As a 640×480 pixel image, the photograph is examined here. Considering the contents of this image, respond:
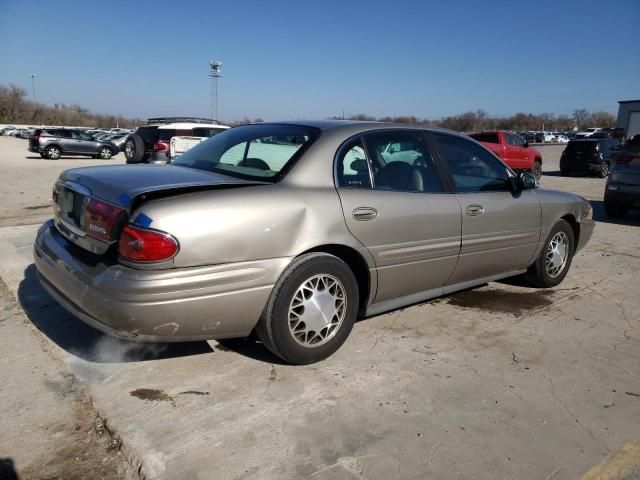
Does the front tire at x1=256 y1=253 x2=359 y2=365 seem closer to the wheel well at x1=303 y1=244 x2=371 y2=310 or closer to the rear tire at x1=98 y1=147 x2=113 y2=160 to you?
the wheel well at x1=303 y1=244 x2=371 y2=310

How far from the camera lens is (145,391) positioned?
2.88 m

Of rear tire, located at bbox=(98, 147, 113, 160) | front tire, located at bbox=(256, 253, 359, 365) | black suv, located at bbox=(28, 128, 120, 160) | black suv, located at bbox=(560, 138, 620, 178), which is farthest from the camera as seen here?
rear tire, located at bbox=(98, 147, 113, 160)

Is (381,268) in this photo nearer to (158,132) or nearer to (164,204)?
(164,204)

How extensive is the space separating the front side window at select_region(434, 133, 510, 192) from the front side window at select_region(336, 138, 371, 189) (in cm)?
82

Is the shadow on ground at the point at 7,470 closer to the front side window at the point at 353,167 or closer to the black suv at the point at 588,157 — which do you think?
the front side window at the point at 353,167

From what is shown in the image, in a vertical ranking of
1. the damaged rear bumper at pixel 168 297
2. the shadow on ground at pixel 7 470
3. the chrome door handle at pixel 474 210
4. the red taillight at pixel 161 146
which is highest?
the chrome door handle at pixel 474 210

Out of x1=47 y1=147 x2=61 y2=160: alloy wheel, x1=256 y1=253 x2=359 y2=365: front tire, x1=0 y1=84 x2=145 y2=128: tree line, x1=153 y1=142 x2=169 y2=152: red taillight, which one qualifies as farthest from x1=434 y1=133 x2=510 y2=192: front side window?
x1=0 y1=84 x2=145 y2=128: tree line

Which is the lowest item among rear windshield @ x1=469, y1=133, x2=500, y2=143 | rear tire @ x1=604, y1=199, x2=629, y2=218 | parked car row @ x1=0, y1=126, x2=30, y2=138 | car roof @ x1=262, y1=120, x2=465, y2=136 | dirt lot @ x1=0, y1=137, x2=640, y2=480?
parked car row @ x1=0, y1=126, x2=30, y2=138

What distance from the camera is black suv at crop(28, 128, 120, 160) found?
82.8ft

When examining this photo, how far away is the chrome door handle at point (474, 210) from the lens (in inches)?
157

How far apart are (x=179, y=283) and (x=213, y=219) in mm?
376

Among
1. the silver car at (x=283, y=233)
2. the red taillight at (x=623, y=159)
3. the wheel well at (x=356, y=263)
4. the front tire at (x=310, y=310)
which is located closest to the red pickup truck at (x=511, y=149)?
the red taillight at (x=623, y=159)

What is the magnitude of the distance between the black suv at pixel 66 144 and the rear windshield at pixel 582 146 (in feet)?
73.0

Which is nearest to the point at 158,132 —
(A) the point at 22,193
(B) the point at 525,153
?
(A) the point at 22,193
